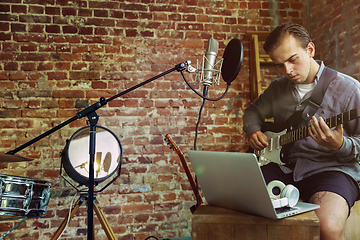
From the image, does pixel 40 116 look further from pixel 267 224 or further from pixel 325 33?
pixel 325 33

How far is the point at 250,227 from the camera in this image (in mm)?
865

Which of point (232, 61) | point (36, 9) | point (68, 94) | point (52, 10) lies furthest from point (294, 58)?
point (36, 9)

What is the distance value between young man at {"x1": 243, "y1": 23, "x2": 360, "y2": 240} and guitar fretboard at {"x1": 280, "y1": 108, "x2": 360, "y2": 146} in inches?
1.5

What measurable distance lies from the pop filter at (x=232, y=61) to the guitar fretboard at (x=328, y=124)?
0.50 meters

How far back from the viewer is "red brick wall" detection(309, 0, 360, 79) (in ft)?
6.84

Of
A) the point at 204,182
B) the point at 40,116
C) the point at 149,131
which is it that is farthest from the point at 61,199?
the point at 204,182

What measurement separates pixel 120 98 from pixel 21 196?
3.92ft

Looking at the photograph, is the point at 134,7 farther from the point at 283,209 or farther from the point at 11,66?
the point at 283,209

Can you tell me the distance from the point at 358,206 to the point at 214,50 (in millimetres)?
1030

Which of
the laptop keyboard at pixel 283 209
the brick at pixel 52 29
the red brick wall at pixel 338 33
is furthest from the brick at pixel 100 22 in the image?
the laptop keyboard at pixel 283 209

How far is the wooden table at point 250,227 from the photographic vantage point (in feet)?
2.76

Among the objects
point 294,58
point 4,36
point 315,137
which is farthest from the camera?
point 4,36

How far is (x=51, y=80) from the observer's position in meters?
2.30

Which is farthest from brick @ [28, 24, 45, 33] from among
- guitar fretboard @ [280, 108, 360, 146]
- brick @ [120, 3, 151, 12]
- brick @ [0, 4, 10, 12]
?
guitar fretboard @ [280, 108, 360, 146]
